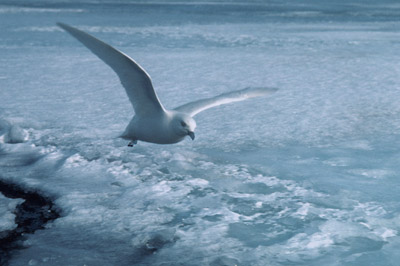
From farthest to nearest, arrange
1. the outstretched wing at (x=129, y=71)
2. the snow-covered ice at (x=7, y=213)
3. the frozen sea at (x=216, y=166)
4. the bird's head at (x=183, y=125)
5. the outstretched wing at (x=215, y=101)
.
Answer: the outstretched wing at (x=215, y=101), the bird's head at (x=183, y=125), the outstretched wing at (x=129, y=71), the snow-covered ice at (x=7, y=213), the frozen sea at (x=216, y=166)

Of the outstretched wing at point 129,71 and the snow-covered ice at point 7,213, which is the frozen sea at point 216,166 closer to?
the snow-covered ice at point 7,213

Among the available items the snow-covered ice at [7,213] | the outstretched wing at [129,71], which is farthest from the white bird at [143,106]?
the snow-covered ice at [7,213]

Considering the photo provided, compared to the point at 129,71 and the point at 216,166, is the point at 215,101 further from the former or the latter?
the point at 129,71

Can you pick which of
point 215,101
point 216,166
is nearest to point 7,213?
point 216,166

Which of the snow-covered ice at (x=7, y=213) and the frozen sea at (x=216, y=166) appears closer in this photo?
the frozen sea at (x=216, y=166)

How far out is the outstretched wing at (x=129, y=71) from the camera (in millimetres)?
3543

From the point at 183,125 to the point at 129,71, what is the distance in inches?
19.9

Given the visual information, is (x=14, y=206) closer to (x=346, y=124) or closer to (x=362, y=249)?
(x=362, y=249)

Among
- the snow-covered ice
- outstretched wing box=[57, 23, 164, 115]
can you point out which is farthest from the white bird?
the snow-covered ice

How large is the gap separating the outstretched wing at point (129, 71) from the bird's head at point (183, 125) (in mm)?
178

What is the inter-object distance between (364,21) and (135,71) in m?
15.9

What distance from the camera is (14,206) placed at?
12.2 feet

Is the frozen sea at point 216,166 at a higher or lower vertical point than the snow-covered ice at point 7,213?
lower

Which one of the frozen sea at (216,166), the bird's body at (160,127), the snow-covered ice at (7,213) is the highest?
the bird's body at (160,127)
